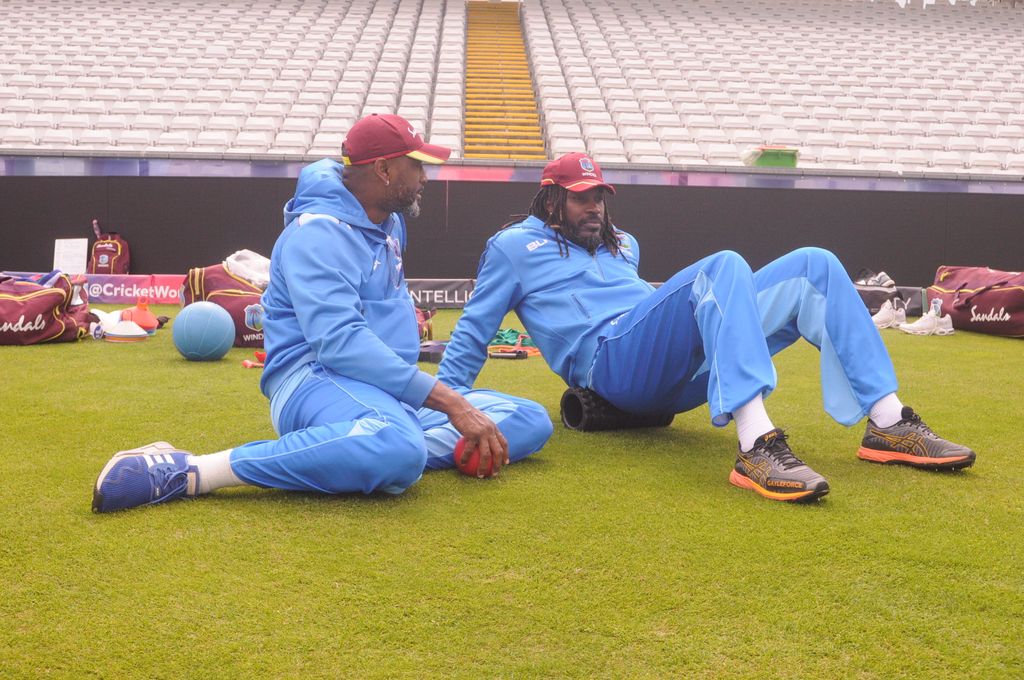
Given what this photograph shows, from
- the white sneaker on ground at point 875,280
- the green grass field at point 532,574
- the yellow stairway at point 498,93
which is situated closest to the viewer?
the green grass field at point 532,574

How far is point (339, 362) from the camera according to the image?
2428 mm

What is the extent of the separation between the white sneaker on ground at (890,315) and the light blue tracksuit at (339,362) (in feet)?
19.4

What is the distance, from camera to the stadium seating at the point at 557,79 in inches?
456

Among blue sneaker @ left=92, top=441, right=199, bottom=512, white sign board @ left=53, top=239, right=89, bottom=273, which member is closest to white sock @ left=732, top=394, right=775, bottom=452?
blue sneaker @ left=92, top=441, right=199, bottom=512

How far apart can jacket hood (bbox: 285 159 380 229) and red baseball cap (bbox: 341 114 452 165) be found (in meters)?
0.08

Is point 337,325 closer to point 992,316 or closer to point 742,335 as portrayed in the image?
point 742,335

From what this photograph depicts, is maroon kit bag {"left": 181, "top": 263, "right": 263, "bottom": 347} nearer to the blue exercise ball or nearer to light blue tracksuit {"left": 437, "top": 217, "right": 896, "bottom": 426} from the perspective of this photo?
the blue exercise ball

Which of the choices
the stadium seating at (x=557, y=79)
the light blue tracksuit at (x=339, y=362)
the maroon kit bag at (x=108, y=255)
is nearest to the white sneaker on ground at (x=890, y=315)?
the stadium seating at (x=557, y=79)

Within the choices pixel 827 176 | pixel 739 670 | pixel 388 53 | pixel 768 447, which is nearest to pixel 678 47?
pixel 388 53

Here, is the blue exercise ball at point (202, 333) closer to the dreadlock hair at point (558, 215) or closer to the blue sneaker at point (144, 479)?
the dreadlock hair at point (558, 215)

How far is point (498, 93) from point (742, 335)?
1282cm

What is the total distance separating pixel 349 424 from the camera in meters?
2.36

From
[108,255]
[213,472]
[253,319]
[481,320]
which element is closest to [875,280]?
[253,319]

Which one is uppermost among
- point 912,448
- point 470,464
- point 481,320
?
point 481,320
